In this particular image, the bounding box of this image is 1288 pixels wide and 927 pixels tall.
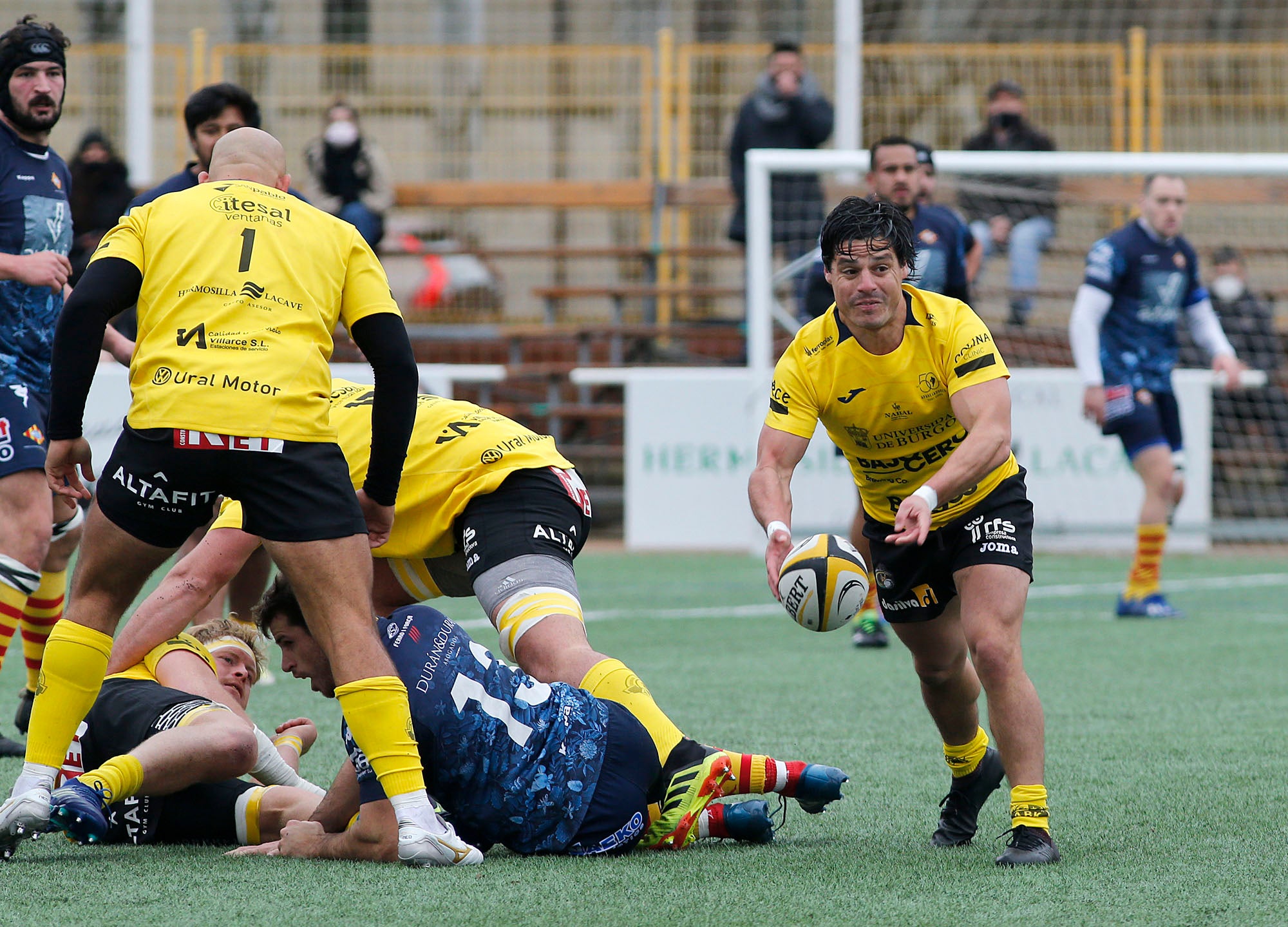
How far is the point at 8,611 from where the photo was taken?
226 inches

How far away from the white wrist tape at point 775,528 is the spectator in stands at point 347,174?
10963 millimetres

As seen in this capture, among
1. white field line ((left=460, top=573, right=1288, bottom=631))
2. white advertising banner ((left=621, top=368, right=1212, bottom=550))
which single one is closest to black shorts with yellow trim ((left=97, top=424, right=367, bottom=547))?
white field line ((left=460, top=573, right=1288, bottom=631))

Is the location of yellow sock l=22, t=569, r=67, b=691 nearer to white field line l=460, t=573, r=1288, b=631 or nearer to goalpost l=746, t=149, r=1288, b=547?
white field line l=460, t=573, r=1288, b=631

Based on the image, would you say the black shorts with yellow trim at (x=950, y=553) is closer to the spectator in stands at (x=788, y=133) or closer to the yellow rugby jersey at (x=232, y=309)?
the yellow rugby jersey at (x=232, y=309)

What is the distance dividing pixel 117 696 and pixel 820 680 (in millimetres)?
3505

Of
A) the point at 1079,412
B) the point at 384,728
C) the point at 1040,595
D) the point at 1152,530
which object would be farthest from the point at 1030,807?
the point at 1079,412

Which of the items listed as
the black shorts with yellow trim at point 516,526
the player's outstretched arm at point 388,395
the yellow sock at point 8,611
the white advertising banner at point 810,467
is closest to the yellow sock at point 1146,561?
the white advertising banner at point 810,467

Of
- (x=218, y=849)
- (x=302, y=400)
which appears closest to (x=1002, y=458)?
(x=302, y=400)

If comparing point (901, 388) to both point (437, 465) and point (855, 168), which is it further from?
point (855, 168)

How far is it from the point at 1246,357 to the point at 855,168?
197 inches

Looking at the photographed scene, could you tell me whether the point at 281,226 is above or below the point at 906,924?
above

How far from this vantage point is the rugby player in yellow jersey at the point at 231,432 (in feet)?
12.7

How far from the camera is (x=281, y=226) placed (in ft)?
13.1

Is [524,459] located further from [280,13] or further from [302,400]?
[280,13]
